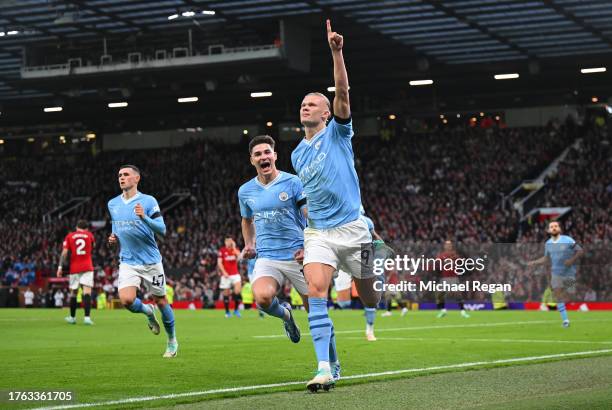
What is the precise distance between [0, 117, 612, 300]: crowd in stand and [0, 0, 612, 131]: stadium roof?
3.48 m

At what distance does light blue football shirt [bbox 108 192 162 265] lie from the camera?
14.4m

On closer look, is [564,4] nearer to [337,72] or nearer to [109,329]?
[109,329]

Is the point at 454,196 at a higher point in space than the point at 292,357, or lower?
higher

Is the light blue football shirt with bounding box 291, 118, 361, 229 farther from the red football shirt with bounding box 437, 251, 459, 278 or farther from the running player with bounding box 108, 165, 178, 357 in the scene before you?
the red football shirt with bounding box 437, 251, 459, 278

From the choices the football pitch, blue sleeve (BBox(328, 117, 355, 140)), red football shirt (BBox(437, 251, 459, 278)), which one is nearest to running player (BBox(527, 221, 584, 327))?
the football pitch

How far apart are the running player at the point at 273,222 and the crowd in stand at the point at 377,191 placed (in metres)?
22.6

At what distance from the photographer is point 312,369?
11344 millimetres

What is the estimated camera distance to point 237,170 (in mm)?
55906

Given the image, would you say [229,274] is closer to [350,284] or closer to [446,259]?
[350,284]

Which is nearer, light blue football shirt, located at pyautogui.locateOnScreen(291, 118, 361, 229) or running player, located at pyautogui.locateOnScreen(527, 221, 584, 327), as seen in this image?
light blue football shirt, located at pyautogui.locateOnScreen(291, 118, 361, 229)

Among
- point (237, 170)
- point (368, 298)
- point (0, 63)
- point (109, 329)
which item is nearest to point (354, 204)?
point (368, 298)

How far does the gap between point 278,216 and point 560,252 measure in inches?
532

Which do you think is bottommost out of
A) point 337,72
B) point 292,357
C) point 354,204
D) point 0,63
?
point 292,357

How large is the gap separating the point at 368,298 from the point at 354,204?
3.01 feet
